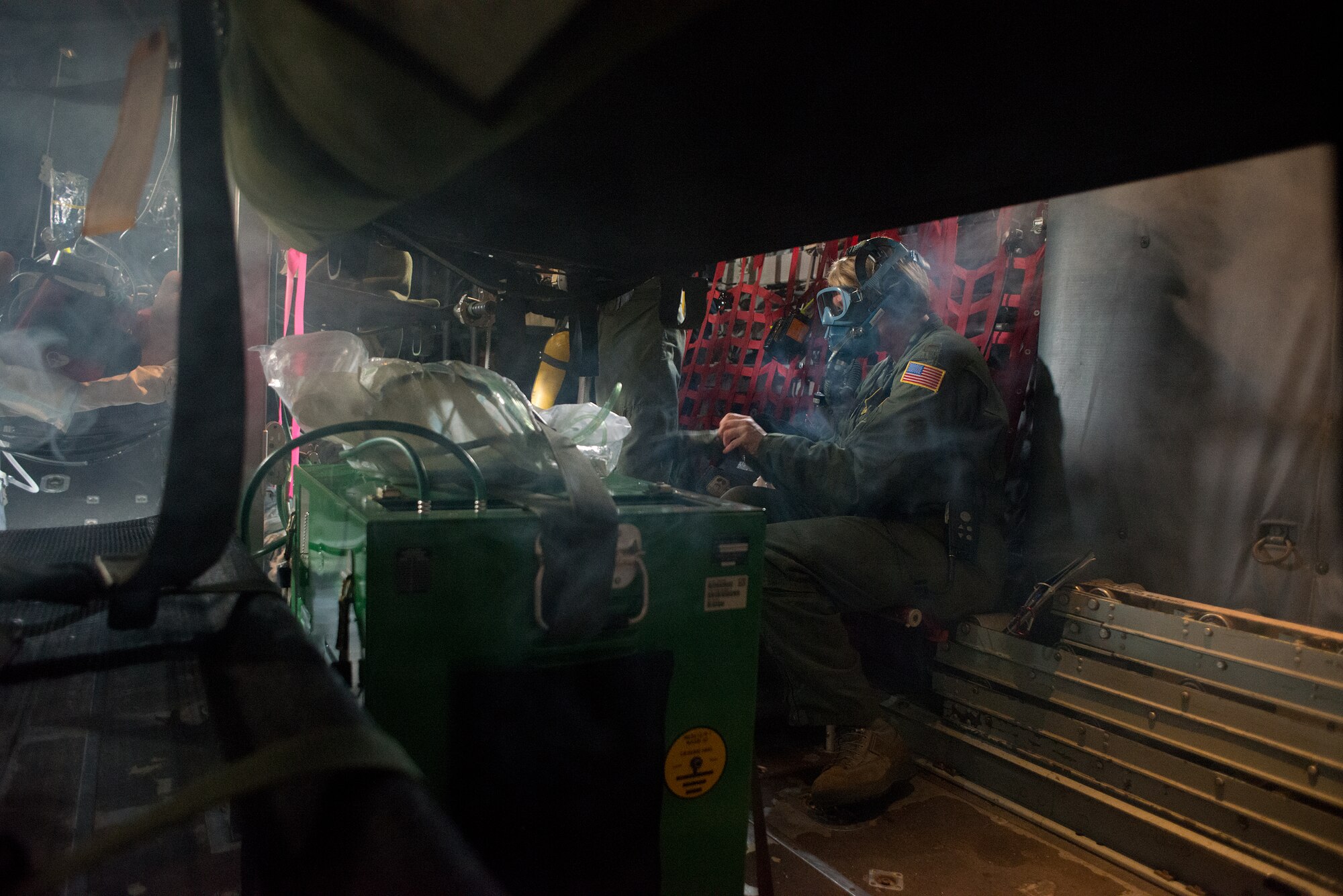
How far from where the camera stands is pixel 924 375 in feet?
7.39

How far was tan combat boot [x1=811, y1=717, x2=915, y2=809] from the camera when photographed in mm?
2020

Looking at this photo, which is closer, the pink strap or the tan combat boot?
the tan combat boot

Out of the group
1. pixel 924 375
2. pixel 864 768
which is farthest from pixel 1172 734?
pixel 924 375

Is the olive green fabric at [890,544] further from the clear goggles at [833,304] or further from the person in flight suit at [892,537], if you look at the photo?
the clear goggles at [833,304]

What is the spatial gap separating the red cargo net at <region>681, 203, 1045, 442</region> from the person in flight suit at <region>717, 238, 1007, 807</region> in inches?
11.0

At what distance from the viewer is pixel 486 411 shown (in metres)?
1.16

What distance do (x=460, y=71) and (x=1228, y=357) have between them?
1951 millimetres

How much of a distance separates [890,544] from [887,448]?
0.96 ft

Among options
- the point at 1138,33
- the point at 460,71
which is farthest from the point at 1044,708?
the point at 460,71

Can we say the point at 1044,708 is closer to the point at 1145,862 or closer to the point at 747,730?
the point at 1145,862

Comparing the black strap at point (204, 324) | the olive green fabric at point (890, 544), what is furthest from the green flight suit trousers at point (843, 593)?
the black strap at point (204, 324)

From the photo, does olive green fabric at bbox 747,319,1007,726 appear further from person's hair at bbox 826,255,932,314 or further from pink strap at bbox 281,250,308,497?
pink strap at bbox 281,250,308,497

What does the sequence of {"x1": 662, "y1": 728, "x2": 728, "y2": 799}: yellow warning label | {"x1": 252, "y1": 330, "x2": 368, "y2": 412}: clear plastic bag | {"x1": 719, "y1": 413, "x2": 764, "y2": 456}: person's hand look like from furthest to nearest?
{"x1": 719, "y1": 413, "x2": 764, "y2": 456}: person's hand → {"x1": 252, "y1": 330, "x2": 368, "y2": 412}: clear plastic bag → {"x1": 662, "y1": 728, "x2": 728, "y2": 799}: yellow warning label

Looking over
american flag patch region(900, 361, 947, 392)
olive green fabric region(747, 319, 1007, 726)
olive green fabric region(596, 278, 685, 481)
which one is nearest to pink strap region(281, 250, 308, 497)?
olive green fabric region(596, 278, 685, 481)
